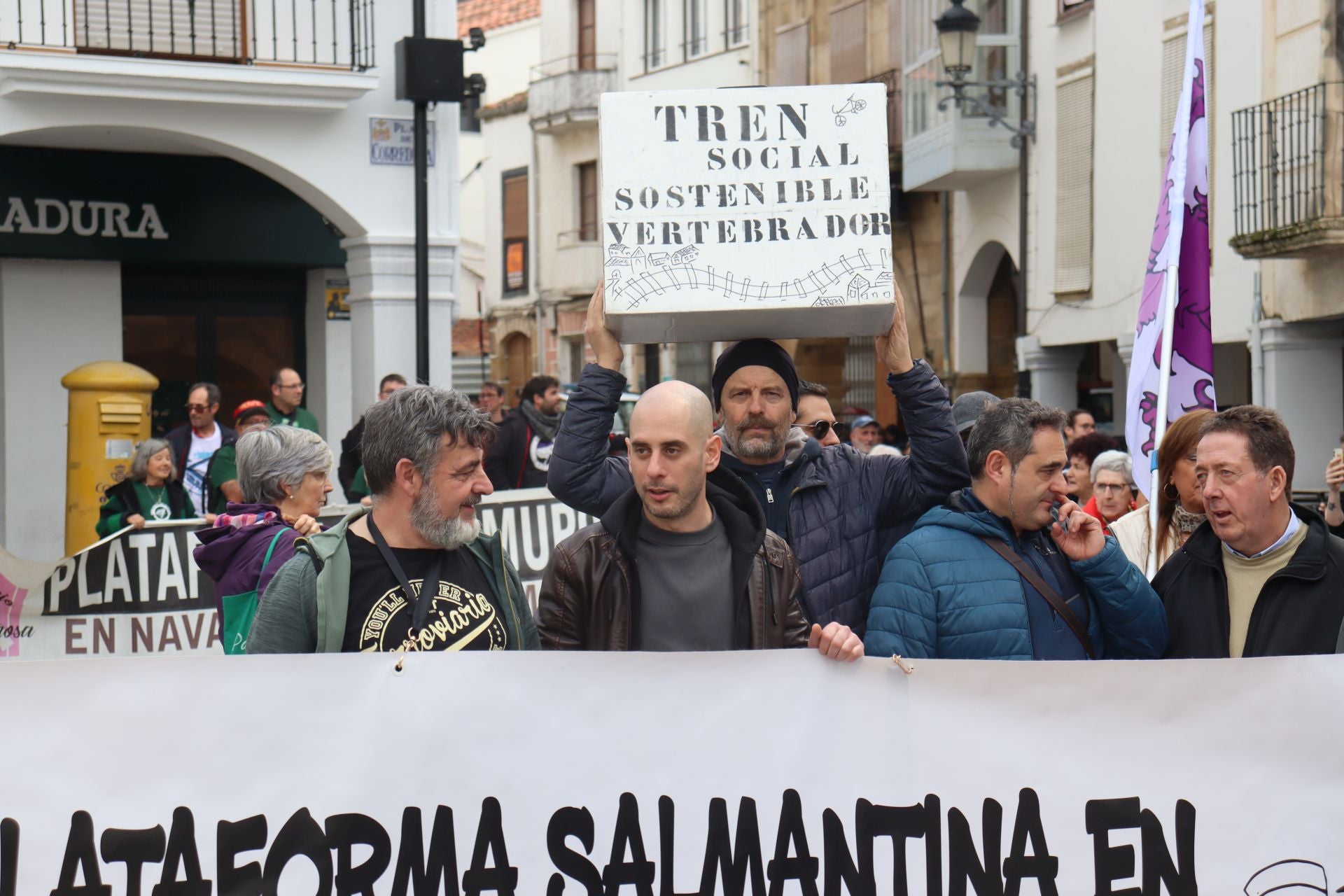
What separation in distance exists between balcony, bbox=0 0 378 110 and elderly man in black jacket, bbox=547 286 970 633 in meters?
8.85

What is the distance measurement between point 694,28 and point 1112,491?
25646 millimetres

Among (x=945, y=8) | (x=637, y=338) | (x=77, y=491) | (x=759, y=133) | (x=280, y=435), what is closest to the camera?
(x=759, y=133)

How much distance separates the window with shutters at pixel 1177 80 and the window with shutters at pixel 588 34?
60.6 ft

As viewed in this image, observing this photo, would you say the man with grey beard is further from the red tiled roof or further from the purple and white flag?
the red tiled roof

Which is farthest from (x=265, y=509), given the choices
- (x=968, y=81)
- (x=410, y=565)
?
(x=968, y=81)

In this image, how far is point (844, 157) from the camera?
402 cm

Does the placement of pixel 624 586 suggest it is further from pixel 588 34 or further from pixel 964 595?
pixel 588 34

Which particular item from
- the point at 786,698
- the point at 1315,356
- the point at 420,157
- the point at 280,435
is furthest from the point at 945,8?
the point at 786,698

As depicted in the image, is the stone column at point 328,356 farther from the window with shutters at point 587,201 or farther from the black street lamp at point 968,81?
the window with shutters at point 587,201

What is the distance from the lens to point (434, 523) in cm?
394

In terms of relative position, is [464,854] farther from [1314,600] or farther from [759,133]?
[1314,600]

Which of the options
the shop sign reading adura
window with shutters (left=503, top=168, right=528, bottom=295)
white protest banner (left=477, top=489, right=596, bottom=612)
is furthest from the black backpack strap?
window with shutters (left=503, top=168, right=528, bottom=295)

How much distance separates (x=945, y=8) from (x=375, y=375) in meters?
11.0

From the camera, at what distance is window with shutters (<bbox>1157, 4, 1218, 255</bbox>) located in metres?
17.3
